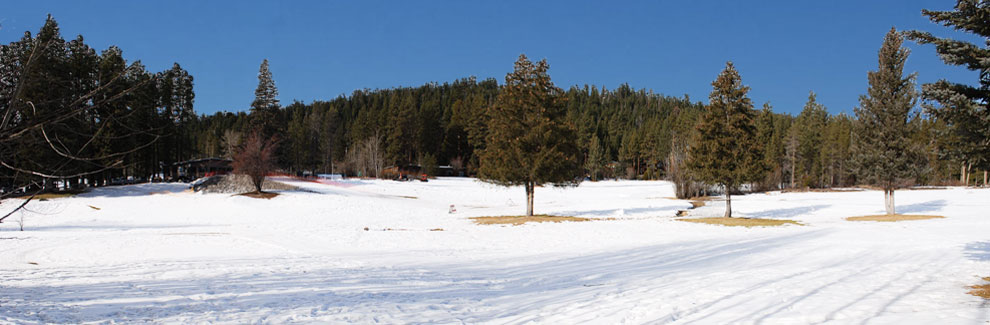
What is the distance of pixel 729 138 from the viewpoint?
90.8 feet

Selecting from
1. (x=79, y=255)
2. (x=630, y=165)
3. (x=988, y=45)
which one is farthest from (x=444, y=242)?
(x=630, y=165)

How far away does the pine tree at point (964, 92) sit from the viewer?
6980mm

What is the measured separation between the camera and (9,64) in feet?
11.2

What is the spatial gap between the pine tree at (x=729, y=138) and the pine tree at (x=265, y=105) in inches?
2013

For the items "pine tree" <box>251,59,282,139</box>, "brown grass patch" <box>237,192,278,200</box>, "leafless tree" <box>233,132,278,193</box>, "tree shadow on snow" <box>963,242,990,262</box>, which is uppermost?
"pine tree" <box>251,59,282,139</box>

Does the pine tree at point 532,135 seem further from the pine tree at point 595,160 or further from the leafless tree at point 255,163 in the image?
the pine tree at point 595,160

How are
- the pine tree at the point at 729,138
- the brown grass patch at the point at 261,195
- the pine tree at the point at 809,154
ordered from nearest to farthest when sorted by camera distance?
1. the pine tree at the point at 729,138
2. the brown grass patch at the point at 261,195
3. the pine tree at the point at 809,154

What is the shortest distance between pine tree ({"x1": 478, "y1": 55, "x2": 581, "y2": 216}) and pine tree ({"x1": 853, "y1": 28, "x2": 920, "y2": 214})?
54.0ft

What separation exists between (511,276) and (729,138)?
70.5 feet

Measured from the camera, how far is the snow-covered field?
22.7 feet

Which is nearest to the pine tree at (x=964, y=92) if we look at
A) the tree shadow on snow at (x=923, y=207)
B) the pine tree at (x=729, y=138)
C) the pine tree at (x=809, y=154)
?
the pine tree at (x=729, y=138)

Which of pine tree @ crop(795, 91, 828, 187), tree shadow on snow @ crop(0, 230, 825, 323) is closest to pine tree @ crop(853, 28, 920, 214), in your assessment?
tree shadow on snow @ crop(0, 230, 825, 323)

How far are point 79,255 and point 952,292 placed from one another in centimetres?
1950

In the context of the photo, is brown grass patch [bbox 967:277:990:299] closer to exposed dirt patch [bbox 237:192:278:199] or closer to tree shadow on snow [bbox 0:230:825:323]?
tree shadow on snow [bbox 0:230:825:323]
